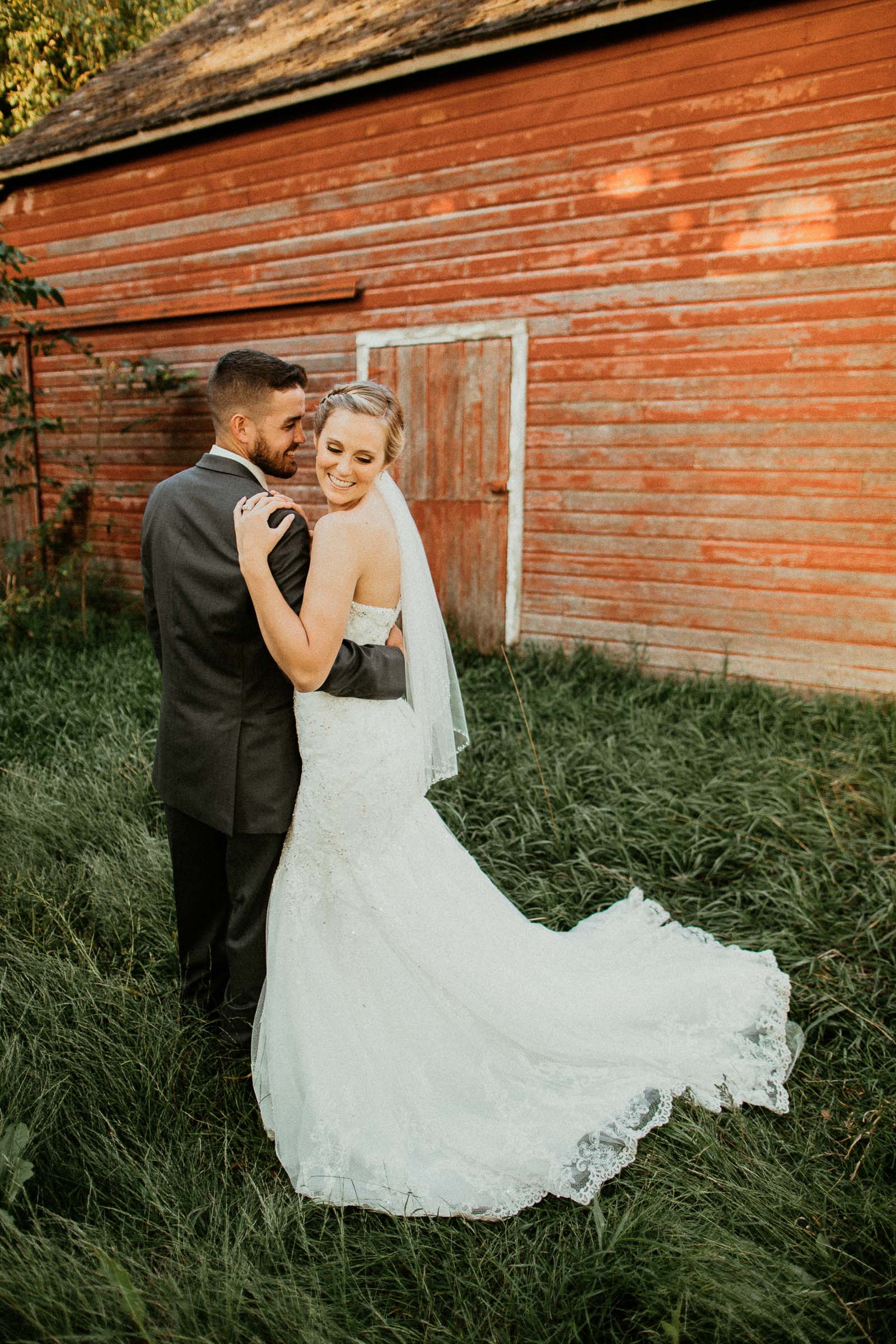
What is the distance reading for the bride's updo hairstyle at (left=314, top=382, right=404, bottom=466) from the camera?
2.08m

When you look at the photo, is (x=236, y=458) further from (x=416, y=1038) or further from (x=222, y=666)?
(x=416, y=1038)

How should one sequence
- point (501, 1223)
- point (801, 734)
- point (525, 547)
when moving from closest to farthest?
point (501, 1223), point (801, 734), point (525, 547)

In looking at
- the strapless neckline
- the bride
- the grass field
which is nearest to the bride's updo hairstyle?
the bride

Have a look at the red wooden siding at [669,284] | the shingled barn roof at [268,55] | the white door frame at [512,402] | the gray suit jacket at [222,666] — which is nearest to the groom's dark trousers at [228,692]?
the gray suit jacket at [222,666]

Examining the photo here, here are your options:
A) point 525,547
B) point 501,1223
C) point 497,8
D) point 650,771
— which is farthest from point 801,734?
point 497,8

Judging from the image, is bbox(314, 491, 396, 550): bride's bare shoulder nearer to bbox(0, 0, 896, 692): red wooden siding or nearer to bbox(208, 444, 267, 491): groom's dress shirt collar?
bbox(208, 444, 267, 491): groom's dress shirt collar

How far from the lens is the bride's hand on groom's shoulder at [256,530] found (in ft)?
6.35

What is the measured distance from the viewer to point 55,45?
16.8 m

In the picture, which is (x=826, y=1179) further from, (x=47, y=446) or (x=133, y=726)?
(x=47, y=446)

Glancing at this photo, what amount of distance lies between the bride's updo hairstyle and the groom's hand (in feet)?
1.58

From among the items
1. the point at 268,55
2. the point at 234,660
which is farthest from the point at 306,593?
the point at 268,55

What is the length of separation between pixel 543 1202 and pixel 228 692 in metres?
1.50

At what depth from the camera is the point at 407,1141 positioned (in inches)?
82.0

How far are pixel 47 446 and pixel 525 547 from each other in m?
5.95
